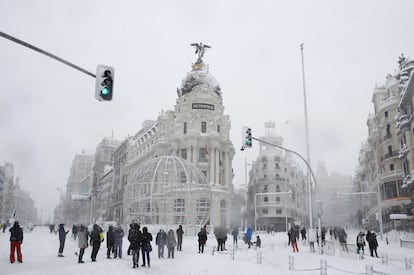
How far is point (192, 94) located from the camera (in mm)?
61562

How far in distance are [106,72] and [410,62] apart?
146 ft

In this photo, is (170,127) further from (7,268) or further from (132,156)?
(7,268)

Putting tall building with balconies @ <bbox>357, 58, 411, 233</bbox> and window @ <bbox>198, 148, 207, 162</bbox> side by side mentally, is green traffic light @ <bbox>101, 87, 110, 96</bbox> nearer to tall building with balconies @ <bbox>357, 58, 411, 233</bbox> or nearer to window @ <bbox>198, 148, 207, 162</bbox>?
tall building with balconies @ <bbox>357, 58, 411, 233</bbox>

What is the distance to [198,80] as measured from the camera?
6400 centimetres

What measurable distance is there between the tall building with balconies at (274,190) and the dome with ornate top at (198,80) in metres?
26.6

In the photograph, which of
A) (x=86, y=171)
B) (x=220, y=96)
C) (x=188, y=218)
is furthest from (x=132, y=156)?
(x=86, y=171)

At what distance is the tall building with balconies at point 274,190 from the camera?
82688mm

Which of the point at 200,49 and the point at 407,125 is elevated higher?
the point at 200,49

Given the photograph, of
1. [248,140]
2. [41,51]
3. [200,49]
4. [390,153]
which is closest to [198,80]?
[200,49]

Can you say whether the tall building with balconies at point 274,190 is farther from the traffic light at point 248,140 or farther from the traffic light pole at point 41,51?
the traffic light pole at point 41,51

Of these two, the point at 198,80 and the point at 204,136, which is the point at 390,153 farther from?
the point at 198,80

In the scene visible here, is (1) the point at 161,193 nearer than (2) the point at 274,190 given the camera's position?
Yes

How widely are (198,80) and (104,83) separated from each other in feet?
176

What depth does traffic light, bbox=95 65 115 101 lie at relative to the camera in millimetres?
10806
